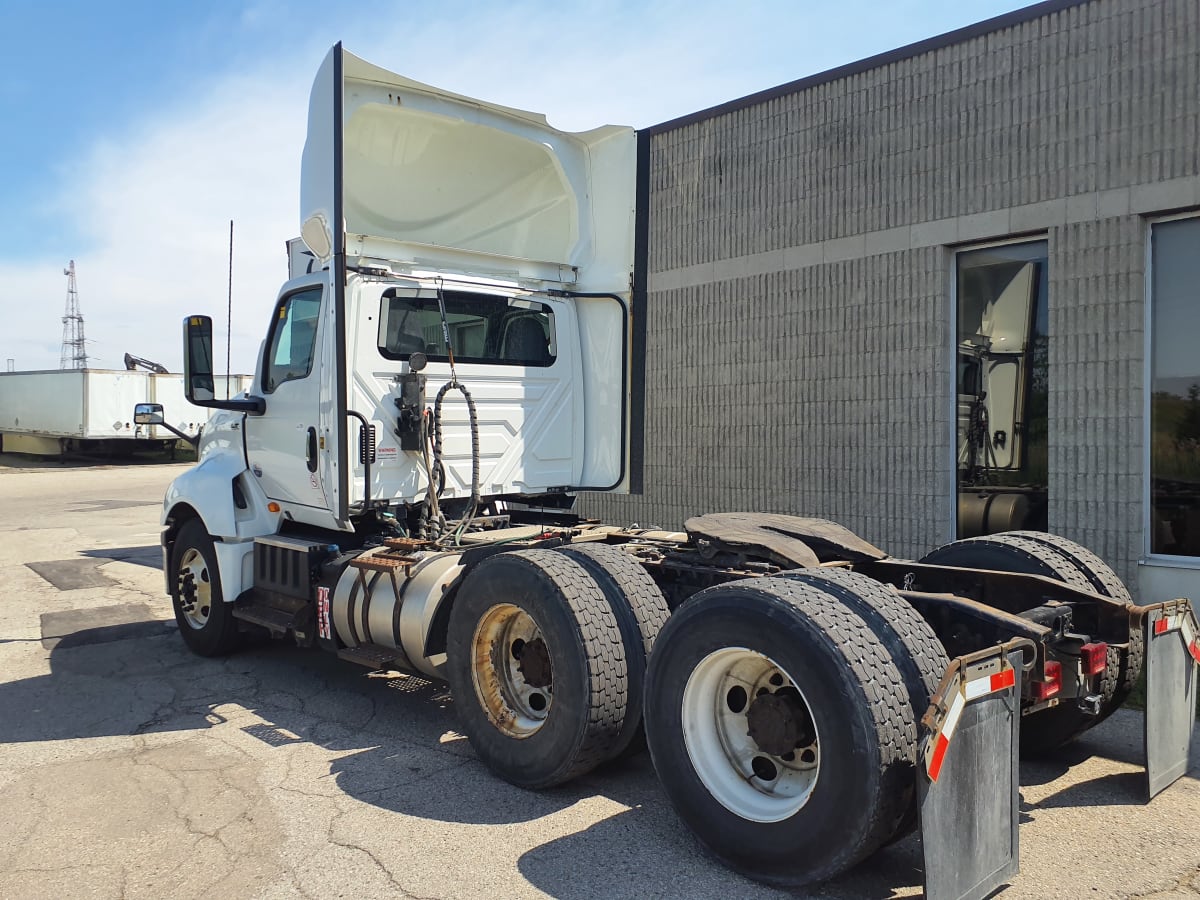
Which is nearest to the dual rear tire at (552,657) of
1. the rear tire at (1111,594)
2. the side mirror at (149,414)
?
the rear tire at (1111,594)

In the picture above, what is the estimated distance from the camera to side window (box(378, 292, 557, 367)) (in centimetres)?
614

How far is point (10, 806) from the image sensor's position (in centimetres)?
439

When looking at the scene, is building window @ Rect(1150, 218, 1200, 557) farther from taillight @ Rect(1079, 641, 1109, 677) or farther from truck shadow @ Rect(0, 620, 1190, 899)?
taillight @ Rect(1079, 641, 1109, 677)

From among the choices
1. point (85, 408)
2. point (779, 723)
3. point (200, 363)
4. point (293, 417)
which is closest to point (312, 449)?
point (293, 417)

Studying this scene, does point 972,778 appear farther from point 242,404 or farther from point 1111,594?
point 242,404

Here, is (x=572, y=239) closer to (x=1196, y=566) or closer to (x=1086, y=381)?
(x=1086, y=381)

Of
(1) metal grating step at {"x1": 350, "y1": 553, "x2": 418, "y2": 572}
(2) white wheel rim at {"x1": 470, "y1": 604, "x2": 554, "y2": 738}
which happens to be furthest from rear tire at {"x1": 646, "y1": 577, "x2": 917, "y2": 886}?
(1) metal grating step at {"x1": 350, "y1": 553, "x2": 418, "y2": 572}

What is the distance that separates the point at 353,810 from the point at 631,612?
1535mm

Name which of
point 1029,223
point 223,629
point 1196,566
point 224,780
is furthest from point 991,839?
point 1029,223

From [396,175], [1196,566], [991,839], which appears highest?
[396,175]

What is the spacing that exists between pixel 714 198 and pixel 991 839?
8.07 meters

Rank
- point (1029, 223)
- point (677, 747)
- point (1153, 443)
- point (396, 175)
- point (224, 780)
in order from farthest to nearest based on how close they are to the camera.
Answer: point (1029, 223) → point (1153, 443) → point (396, 175) → point (224, 780) → point (677, 747)

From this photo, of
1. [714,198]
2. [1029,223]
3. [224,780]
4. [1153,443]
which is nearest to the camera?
[224,780]

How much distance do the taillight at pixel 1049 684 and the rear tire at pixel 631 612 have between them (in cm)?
156
